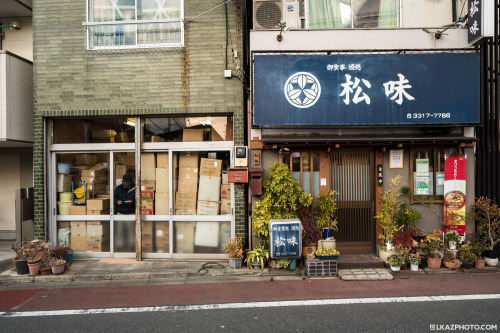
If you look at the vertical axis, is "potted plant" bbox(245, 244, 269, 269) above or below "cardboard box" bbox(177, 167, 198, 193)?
below

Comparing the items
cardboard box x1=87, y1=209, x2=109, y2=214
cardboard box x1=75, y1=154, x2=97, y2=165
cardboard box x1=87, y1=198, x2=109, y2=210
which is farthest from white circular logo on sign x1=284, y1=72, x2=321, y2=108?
cardboard box x1=87, y1=209, x2=109, y2=214

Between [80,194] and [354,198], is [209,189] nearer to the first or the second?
[80,194]

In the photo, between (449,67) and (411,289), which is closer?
(411,289)

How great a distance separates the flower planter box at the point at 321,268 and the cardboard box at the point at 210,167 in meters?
3.37

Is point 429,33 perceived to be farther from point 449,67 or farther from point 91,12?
point 91,12

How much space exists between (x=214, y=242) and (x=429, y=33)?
7958 millimetres

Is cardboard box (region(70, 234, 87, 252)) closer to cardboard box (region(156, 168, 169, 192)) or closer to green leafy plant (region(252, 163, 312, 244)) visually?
cardboard box (region(156, 168, 169, 192))

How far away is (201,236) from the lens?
8570mm

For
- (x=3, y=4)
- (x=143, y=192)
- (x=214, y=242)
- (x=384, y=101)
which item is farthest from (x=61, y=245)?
(x=384, y=101)

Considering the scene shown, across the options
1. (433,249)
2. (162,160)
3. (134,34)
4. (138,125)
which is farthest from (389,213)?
(134,34)

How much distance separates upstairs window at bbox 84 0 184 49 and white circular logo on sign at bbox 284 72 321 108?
3307 mm

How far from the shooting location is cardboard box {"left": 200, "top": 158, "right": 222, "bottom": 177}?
8609 mm

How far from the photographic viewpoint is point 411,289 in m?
6.46

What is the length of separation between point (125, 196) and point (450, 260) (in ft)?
27.8
